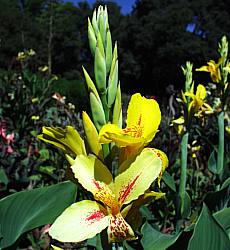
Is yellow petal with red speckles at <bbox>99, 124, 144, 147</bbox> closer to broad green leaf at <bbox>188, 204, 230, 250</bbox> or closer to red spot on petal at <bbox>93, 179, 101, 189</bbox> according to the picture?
red spot on petal at <bbox>93, 179, 101, 189</bbox>

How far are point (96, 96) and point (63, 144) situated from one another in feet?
0.35

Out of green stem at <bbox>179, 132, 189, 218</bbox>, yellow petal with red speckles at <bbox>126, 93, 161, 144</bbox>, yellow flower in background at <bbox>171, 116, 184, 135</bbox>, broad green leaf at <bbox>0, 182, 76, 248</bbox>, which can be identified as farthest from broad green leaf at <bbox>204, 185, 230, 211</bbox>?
yellow petal with red speckles at <bbox>126, 93, 161, 144</bbox>

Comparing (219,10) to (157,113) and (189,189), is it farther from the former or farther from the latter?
(157,113)

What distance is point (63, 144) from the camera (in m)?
0.75

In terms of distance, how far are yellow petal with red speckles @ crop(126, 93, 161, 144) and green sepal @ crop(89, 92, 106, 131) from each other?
49mm

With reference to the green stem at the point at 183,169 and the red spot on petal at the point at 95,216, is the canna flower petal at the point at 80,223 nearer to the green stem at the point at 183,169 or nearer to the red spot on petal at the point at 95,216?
the red spot on petal at the point at 95,216

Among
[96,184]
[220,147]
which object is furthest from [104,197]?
[220,147]

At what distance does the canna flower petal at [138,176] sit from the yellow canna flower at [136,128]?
3 cm

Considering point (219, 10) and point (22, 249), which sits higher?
point (219, 10)

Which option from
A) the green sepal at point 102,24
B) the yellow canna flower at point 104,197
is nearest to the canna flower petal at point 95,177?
the yellow canna flower at point 104,197

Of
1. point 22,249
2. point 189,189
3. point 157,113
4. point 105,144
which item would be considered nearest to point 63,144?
point 105,144

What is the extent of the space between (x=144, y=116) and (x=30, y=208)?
734 millimetres

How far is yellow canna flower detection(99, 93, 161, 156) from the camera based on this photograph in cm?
68

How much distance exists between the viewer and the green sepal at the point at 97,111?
0.72 m
